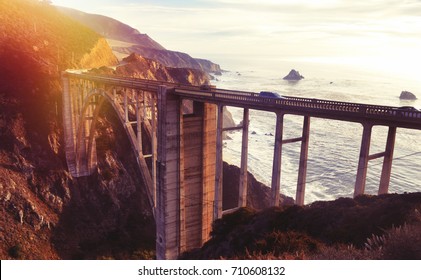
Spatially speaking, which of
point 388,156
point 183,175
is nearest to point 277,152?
point 388,156

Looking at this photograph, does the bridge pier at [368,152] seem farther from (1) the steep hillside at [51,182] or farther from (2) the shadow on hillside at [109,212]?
(1) the steep hillside at [51,182]

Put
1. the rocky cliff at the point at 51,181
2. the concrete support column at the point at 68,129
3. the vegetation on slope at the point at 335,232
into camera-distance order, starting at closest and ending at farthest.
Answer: the vegetation on slope at the point at 335,232, the rocky cliff at the point at 51,181, the concrete support column at the point at 68,129

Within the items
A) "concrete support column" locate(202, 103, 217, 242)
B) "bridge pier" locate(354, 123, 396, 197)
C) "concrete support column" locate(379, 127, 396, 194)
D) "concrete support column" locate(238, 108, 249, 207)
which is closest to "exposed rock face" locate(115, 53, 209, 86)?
"concrete support column" locate(202, 103, 217, 242)

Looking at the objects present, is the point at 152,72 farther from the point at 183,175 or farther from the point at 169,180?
the point at 169,180

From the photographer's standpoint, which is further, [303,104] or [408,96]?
[408,96]

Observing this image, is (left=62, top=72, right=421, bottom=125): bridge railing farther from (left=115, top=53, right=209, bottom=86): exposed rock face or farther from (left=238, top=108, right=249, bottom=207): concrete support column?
(left=115, top=53, right=209, bottom=86): exposed rock face

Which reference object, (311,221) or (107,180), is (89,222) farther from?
(311,221)

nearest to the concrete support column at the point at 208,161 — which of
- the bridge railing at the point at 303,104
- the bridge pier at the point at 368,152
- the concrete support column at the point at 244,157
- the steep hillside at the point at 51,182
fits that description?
the bridge railing at the point at 303,104

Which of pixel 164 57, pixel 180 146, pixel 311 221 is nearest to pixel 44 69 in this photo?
pixel 180 146
